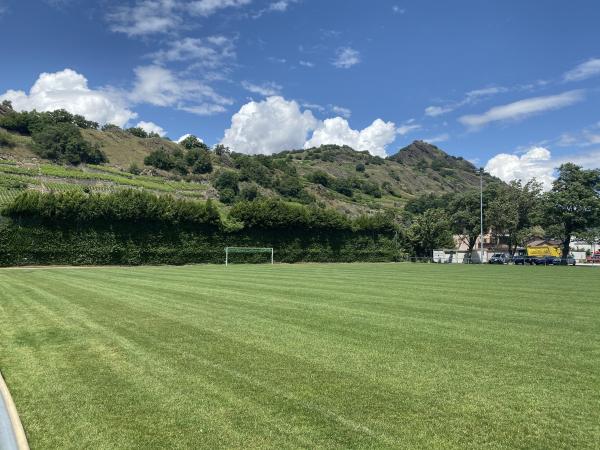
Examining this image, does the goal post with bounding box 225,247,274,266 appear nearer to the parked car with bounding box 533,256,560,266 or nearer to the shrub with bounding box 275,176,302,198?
the parked car with bounding box 533,256,560,266

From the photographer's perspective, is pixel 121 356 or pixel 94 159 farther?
pixel 94 159

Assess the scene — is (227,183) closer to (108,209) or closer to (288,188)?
(288,188)

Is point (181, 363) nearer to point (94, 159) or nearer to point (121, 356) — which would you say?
point (121, 356)

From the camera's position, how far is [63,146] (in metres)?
108

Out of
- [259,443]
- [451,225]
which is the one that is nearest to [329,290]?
[259,443]

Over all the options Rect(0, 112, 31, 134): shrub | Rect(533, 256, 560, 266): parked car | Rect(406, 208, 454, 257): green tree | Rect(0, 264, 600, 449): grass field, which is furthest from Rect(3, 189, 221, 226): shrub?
Rect(0, 112, 31, 134): shrub

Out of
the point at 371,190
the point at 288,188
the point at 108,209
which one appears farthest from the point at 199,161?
the point at 108,209

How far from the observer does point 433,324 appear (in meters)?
9.32

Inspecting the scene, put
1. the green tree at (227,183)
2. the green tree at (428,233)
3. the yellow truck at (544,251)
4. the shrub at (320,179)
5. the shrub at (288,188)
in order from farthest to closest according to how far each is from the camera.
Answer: the shrub at (320,179) < the shrub at (288,188) < the green tree at (227,183) < the yellow truck at (544,251) < the green tree at (428,233)

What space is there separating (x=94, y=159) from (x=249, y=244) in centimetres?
8522

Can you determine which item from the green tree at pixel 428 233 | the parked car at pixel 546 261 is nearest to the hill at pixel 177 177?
the green tree at pixel 428 233

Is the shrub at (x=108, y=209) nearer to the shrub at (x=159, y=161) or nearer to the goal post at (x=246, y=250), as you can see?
the goal post at (x=246, y=250)

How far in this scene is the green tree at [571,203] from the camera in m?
57.3

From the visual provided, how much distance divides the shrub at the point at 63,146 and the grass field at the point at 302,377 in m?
109
